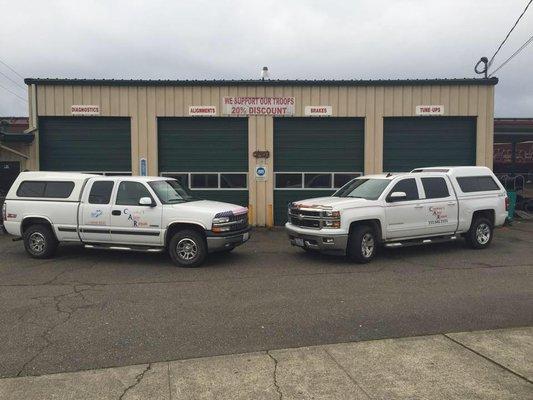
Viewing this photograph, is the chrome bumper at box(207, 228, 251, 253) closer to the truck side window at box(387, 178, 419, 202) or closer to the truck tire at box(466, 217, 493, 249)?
the truck side window at box(387, 178, 419, 202)

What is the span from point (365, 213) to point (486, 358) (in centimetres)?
492

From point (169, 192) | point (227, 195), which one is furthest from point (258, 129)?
point (169, 192)

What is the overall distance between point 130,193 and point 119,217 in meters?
0.55

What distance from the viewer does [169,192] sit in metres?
9.79

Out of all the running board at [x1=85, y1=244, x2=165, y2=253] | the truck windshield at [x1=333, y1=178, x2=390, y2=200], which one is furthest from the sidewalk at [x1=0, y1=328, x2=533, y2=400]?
the truck windshield at [x1=333, y1=178, x2=390, y2=200]

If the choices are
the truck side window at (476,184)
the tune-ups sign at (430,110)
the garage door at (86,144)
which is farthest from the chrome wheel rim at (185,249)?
the tune-ups sign at (430,110)

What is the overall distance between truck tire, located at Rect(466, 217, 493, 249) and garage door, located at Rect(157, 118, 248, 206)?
7.48m

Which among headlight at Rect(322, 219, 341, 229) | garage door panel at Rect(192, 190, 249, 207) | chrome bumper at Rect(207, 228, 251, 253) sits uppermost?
garage door panel at Rect(192, 190, 249, 207)

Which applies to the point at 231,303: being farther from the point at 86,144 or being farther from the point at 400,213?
the point at 86,144

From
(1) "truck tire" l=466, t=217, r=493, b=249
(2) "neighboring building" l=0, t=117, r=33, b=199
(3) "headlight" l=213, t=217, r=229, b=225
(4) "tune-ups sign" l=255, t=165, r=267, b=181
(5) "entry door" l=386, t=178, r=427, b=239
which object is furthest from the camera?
(4) "tune-ups sign" l=255, t=165, r=267, b=181

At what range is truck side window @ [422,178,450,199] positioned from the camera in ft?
33.9

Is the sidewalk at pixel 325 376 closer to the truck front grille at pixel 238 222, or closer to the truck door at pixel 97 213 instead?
the truck front grille at pixel 238 222

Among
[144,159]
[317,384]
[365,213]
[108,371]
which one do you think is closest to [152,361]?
[108,371]

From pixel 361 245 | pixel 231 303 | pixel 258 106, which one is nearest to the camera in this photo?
pixel 231 303
